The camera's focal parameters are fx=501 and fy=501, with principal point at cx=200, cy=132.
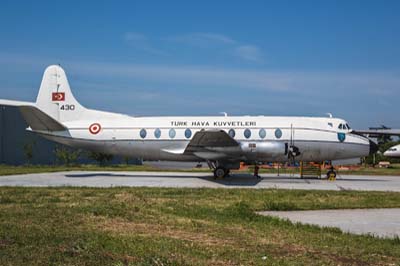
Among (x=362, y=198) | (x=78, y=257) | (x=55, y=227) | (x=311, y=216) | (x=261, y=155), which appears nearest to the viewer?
(x=78, y=257)

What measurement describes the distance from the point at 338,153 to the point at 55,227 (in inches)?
788

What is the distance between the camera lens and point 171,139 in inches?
1089

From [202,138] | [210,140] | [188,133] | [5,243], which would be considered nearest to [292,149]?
[210,140]

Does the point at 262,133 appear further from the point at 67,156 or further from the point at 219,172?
the point at 67,156

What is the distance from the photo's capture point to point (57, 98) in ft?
96.2

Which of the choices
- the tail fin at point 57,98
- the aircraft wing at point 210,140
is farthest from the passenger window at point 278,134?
the tail fin at point 57,98

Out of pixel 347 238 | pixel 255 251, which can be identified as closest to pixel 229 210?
pixel 347 238

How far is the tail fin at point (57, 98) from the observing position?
2923cm

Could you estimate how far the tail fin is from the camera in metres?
29.2

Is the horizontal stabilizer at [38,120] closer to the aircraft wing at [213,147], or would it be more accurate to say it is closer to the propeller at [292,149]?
the aircraft wing at [213,147]

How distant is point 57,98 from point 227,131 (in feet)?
33.6

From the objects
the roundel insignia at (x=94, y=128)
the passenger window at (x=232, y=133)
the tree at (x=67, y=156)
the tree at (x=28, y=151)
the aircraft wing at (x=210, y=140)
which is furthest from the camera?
the tree at (x=28, y=151)

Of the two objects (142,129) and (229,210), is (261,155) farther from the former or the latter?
(229,210)

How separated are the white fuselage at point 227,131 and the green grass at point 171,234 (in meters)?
9.64
